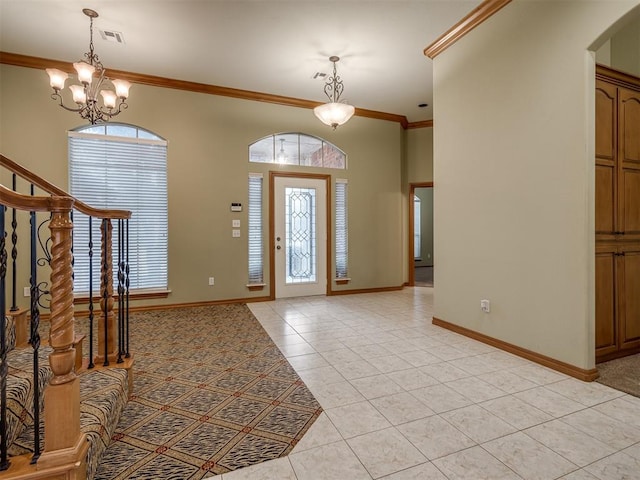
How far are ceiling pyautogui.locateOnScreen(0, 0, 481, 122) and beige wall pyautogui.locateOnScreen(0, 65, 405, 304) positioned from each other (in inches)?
16.3

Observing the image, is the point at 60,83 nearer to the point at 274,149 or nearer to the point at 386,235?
the point at 274,149

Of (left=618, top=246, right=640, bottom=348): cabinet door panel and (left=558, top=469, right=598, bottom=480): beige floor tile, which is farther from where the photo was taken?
(left=618, top=246, right=640, bottom=348): cabinet door panel

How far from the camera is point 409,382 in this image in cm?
262

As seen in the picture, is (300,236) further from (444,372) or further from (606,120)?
(606,120)

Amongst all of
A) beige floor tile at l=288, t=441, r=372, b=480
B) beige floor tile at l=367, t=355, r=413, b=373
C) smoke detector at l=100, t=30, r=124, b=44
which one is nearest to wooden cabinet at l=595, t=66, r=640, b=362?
beige floor tile at l=367, t=355, r=413, b=373

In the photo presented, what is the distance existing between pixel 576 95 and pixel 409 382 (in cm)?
262

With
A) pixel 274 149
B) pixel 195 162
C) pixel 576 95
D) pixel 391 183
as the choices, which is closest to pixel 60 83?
pixel 195 162

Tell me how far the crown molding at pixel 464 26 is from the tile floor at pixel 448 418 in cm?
340

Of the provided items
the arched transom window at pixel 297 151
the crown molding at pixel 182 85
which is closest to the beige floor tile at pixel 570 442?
the arched transom window at pixel 297 151

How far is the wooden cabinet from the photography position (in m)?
2.89

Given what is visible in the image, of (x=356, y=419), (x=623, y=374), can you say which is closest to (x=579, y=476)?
(x=356, y=419)

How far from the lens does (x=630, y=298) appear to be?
311 centimetres

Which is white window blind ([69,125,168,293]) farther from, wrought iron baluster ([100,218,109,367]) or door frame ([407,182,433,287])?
door frame ([407,182,433,287])

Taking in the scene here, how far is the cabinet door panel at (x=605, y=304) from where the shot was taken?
9.52 ft
